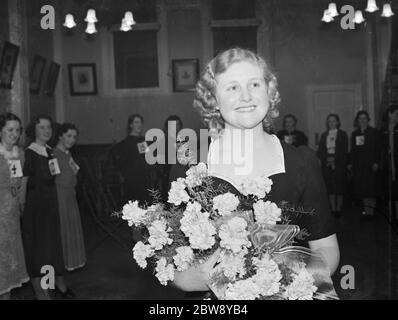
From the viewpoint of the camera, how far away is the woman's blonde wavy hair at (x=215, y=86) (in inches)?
46.6

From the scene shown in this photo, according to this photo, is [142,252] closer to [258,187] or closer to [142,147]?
[258,187]

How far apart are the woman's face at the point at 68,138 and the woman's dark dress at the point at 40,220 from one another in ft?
0.53

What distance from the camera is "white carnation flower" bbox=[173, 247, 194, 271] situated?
962 millimetres

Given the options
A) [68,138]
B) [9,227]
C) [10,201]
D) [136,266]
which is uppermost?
[68,138]

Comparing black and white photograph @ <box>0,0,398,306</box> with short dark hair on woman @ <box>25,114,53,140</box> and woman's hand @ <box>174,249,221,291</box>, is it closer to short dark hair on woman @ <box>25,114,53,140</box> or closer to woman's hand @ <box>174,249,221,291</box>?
short dark hair on woman @ <box>25,114,53,140</box>

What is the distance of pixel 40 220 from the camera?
2932mm

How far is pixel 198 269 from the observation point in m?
1.01

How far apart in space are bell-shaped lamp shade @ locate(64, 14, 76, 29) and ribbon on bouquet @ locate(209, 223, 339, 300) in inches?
93.2

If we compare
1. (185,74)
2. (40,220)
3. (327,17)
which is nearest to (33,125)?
(40,220)

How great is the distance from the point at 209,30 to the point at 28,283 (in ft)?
5.84

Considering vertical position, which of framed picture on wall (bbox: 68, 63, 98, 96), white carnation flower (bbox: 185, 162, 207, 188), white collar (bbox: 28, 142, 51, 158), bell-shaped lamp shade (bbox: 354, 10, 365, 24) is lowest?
white carnation flower (bbox: 185, 162, 207, 188)

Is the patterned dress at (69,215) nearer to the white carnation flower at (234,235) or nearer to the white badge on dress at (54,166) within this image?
the white badge on dress at (54,166)

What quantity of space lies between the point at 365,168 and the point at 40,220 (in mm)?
2097

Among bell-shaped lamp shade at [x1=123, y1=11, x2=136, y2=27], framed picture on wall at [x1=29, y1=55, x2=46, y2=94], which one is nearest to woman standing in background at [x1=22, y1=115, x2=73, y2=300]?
framed picture on wall at [x1=29, y1=55, x2=46, y2=94]
